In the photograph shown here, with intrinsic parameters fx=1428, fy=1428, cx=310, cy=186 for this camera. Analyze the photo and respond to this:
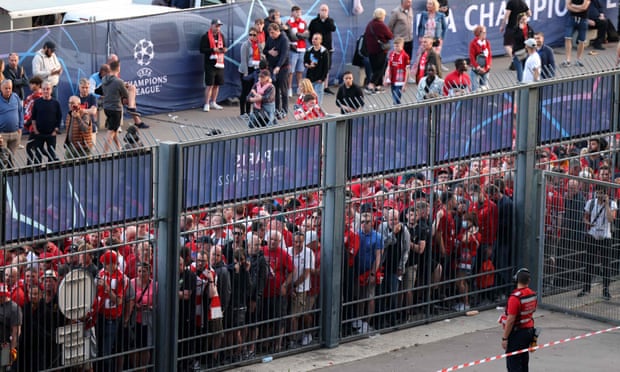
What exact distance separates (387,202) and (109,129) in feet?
27.9

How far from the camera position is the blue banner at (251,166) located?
14445 mm

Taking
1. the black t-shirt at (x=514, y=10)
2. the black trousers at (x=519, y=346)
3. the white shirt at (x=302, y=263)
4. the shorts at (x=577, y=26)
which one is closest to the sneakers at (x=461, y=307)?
the white shirt at (x=302, y=263)

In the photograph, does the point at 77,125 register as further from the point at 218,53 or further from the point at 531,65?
the point at 531,65

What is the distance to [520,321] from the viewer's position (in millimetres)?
13766

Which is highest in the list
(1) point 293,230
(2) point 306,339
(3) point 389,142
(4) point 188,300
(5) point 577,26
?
(5) point 577,26

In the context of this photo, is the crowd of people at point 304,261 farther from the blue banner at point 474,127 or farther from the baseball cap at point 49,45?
the baseball cap at point 49,45

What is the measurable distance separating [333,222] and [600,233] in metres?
3.39

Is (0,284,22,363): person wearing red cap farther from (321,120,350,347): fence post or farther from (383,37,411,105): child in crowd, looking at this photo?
(383,37,411,105): child in crowd

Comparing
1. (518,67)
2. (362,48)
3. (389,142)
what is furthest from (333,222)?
(518,67)

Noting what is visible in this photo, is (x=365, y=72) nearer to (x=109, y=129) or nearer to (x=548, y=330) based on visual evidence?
(x=109, y=129)

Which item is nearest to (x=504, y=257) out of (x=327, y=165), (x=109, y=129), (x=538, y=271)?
(x=538, y=271)

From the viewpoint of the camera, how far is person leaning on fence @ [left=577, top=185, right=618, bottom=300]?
55.0 ft

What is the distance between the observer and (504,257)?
1755cm

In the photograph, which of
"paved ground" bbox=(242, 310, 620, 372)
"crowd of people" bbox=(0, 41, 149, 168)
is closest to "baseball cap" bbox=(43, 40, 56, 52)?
"crowd of people" bbox=(0, 41, 149, 168)
